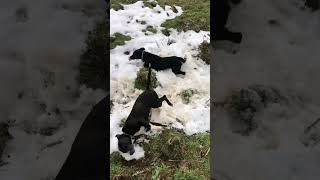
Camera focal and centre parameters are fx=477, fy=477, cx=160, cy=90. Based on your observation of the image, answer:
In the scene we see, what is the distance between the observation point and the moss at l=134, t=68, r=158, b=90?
12.0 feet

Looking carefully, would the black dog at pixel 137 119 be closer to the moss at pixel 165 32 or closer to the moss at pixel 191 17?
the moss at pixel 165 32

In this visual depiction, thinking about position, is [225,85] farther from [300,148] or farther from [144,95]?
[144,95]

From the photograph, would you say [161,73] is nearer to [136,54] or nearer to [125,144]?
[136,54]

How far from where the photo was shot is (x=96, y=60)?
6.46 ft

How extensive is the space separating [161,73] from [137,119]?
2.13 ft

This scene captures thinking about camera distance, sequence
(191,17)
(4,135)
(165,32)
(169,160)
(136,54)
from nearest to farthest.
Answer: (4,135) < (169,160) < (136,54) < (165,32) < (191,17)

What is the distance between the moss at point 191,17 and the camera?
4.29 m

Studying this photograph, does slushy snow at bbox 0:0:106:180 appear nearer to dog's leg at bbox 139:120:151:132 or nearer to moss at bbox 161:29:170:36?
dog's leg at bbox 139:120:151:132

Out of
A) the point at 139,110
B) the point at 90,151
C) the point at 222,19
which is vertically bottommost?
the point at 139,110

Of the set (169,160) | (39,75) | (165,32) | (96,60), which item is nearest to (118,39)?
(165,32)

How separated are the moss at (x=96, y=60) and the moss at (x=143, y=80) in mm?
1649

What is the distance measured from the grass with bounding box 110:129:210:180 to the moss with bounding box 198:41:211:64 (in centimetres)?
88

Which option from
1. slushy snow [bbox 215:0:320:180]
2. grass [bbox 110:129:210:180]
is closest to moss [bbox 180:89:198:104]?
grass [bbox 110:129:210:180]

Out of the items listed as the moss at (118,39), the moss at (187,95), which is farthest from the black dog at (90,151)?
the moss at (118,39)
